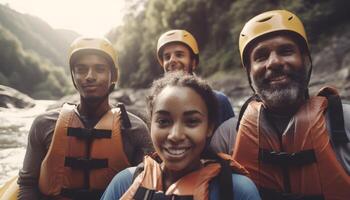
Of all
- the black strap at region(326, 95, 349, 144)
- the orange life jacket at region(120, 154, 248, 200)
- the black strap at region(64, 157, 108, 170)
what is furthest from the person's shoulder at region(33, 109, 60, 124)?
the black strap at region(326, 95, 349, 144)

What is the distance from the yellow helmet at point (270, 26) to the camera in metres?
2.39

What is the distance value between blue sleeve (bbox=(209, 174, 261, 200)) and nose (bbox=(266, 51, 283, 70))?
777 millimetres

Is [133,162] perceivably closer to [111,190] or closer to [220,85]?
[111,190]

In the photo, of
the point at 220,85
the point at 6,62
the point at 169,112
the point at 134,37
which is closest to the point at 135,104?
the point at 220,85

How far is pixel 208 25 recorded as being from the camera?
77.4ft

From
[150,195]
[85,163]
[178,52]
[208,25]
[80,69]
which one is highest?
[208,25]

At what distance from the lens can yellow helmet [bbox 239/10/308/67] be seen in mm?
2389

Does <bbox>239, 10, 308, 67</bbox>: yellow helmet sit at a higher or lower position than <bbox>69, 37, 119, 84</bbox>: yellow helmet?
lower

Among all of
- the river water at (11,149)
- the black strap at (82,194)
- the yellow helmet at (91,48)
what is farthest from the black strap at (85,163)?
the river water at (11,149)

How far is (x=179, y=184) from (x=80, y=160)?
1440mm

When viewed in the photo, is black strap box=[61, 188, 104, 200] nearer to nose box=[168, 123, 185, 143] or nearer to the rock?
nose box=[168, 123, 185, 143]

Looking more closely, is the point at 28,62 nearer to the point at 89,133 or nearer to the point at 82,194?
the point at 89,133

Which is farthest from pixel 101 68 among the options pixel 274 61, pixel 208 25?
pixel 208 25

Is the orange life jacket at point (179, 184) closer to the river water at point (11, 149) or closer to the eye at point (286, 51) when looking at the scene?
the eye at point (286, 51)
